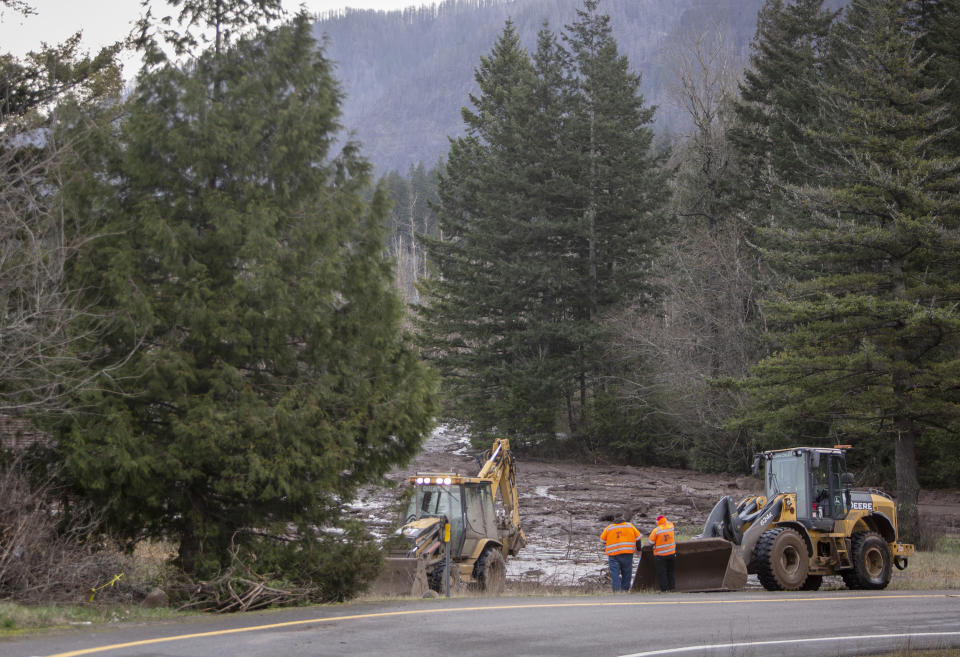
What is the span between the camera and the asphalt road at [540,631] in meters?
9.11

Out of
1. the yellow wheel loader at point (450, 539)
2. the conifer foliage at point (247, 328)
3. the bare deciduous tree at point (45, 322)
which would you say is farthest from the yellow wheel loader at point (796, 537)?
the bare deciduous tree at point (45, 322)

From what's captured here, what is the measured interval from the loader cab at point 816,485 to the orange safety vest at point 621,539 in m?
3.35

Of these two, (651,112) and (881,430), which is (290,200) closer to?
(881,430)

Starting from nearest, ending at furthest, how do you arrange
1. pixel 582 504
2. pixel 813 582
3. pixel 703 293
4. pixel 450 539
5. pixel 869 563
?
pixel 450 539
pixel 813 582
pixel 869 563
pixel 582 504
pixel 703 293

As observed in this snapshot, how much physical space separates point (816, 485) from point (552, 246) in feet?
109

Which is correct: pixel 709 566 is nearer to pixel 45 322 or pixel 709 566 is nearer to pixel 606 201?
pixel 45 322

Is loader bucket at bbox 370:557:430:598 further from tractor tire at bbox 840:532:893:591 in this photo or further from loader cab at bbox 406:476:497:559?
tractor tire at bbox 840:532:893:591

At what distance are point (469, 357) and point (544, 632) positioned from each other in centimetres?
3898

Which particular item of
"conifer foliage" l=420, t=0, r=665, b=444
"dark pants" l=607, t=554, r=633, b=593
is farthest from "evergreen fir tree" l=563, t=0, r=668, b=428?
"dark pants" l=607, t=554, r=633, b=593

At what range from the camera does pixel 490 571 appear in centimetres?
1802

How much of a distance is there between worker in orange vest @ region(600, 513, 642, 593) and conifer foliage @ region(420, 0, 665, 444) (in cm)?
2933

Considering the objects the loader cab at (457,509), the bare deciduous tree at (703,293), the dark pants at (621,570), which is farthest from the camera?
the bare deciduous tree at (703,293)

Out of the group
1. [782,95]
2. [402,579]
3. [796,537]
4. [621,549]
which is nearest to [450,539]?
[402,579]

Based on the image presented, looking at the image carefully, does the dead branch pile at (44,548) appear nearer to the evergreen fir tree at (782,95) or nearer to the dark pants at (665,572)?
the dark pants at (665,572)
